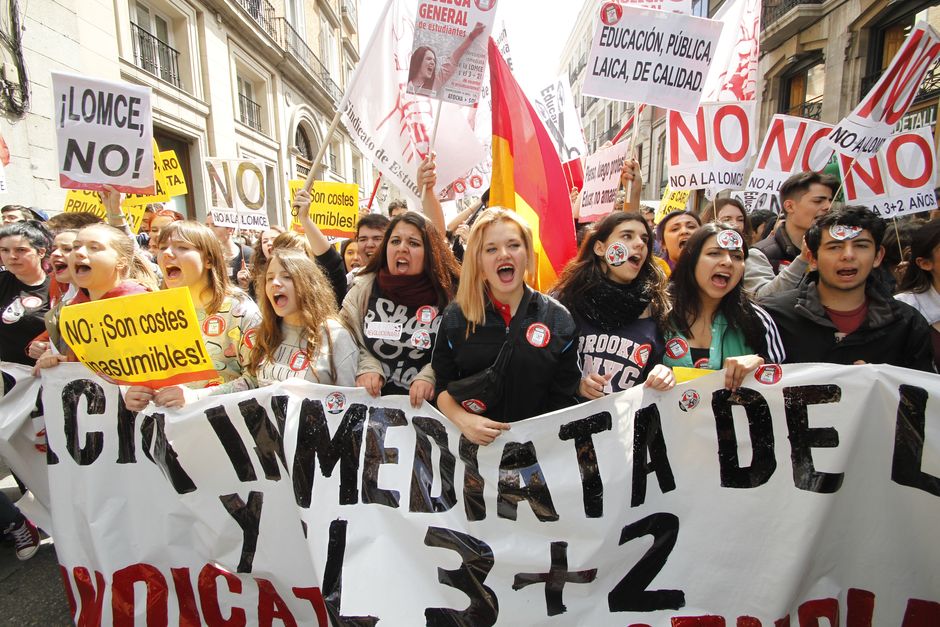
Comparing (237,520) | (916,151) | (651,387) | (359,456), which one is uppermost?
(916,151)

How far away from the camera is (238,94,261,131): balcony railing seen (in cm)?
1683

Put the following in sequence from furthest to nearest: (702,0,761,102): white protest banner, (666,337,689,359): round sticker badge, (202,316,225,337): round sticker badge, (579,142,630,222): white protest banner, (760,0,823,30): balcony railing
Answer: (760,0,823,30): balcony railing, (702,0,761,102): white protest banner, (579,142,630,222): white protest banner, (202,316,225,337): round sticker badge, (666,337,689,359): round sticker badge

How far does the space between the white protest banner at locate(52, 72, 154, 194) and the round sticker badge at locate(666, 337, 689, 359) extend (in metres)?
3.91

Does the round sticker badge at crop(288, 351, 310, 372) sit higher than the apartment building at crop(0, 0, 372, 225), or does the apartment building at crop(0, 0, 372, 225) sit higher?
the apartment building at crop(0, 0, 372, 225)

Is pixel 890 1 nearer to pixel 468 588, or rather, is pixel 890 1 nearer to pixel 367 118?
pixel 367 118

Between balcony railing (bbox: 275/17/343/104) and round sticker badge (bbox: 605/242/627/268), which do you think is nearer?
round sticker badge (bbox: 605/242/627/268)

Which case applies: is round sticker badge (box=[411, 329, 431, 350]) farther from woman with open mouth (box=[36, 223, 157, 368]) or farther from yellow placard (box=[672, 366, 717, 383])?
woman with open mouth (box=[36, 223, 157, 368])

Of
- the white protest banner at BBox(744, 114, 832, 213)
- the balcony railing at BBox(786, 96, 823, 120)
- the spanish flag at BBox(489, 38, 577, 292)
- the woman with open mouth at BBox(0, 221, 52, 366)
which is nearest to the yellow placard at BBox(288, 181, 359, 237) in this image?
the woman with open mouth at BBox(0, 221, 52, 366)

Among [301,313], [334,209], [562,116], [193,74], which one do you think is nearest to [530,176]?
[301,313]

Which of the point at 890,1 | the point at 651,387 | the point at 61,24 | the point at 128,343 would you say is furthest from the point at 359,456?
the point at 890,1

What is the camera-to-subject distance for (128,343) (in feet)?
6.98

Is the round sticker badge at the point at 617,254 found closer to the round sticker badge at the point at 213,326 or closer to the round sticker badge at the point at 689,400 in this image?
the round sticker badge at the point at 689,400

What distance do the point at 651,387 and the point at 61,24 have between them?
11367 mm

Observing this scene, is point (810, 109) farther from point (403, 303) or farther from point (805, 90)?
point (403, 303)
